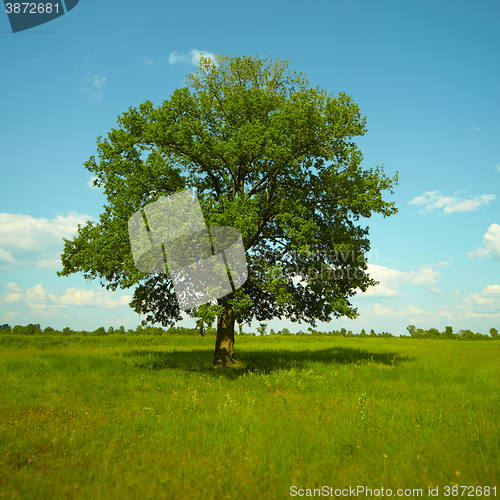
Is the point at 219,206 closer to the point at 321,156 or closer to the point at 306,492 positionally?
the point at 321,156

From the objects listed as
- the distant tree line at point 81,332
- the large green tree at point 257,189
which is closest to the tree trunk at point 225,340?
the large green tree at point 257,189

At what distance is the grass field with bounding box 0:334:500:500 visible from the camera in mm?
6066

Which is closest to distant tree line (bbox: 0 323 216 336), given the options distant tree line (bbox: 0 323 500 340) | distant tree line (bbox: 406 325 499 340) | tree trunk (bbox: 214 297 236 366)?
distant tree line (bbox: 0 323 500 340)

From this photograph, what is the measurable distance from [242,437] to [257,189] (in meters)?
15.7

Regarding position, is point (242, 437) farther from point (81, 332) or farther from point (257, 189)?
point (81, 332)

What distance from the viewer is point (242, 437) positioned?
27.2 ft

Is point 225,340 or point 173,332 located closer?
point 225,340

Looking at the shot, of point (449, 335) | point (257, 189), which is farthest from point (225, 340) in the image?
point (449, 335)

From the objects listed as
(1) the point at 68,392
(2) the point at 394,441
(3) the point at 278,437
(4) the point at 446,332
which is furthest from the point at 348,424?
(4) the point at 446,332

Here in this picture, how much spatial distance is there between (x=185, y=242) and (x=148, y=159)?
5.53 m

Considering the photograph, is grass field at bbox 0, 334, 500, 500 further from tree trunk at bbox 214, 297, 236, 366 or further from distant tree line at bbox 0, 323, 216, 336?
distant tree line at bbox 0, 323, 216, 336

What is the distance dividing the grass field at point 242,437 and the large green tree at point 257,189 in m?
4.93

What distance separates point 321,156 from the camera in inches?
826

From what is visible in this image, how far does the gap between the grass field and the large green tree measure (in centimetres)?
493
